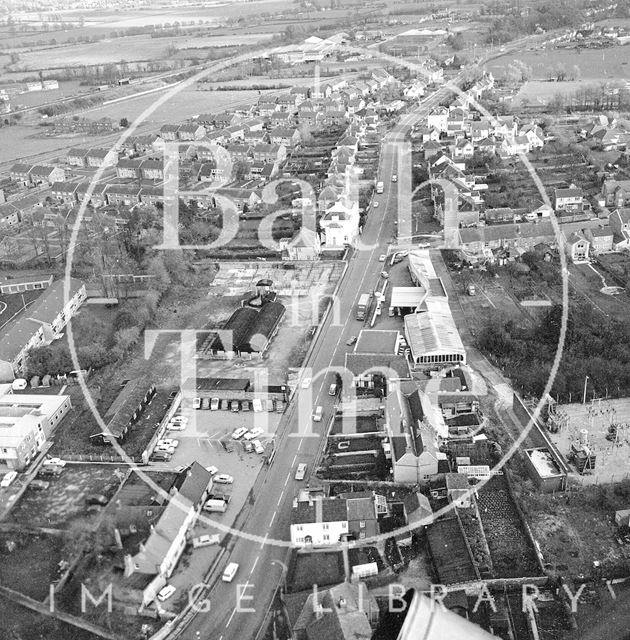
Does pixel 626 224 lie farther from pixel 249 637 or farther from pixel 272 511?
pixel 249 637

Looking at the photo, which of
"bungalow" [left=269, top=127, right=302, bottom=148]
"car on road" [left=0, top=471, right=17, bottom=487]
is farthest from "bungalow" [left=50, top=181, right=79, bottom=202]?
"car on road" [left=0, top=471, right=17, bottom=487]

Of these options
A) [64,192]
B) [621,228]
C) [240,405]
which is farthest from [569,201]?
[64,192]

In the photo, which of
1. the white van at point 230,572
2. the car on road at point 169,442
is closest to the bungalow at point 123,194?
the car on road at point 169,442

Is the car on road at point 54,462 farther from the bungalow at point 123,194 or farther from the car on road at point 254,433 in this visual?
the bungalow at point 123,194

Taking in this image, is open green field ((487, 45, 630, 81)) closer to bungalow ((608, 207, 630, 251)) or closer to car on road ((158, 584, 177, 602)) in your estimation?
bungalow ((608, 207, 630, 251))

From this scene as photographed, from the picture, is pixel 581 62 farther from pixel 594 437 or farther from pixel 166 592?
pixel 166 592
